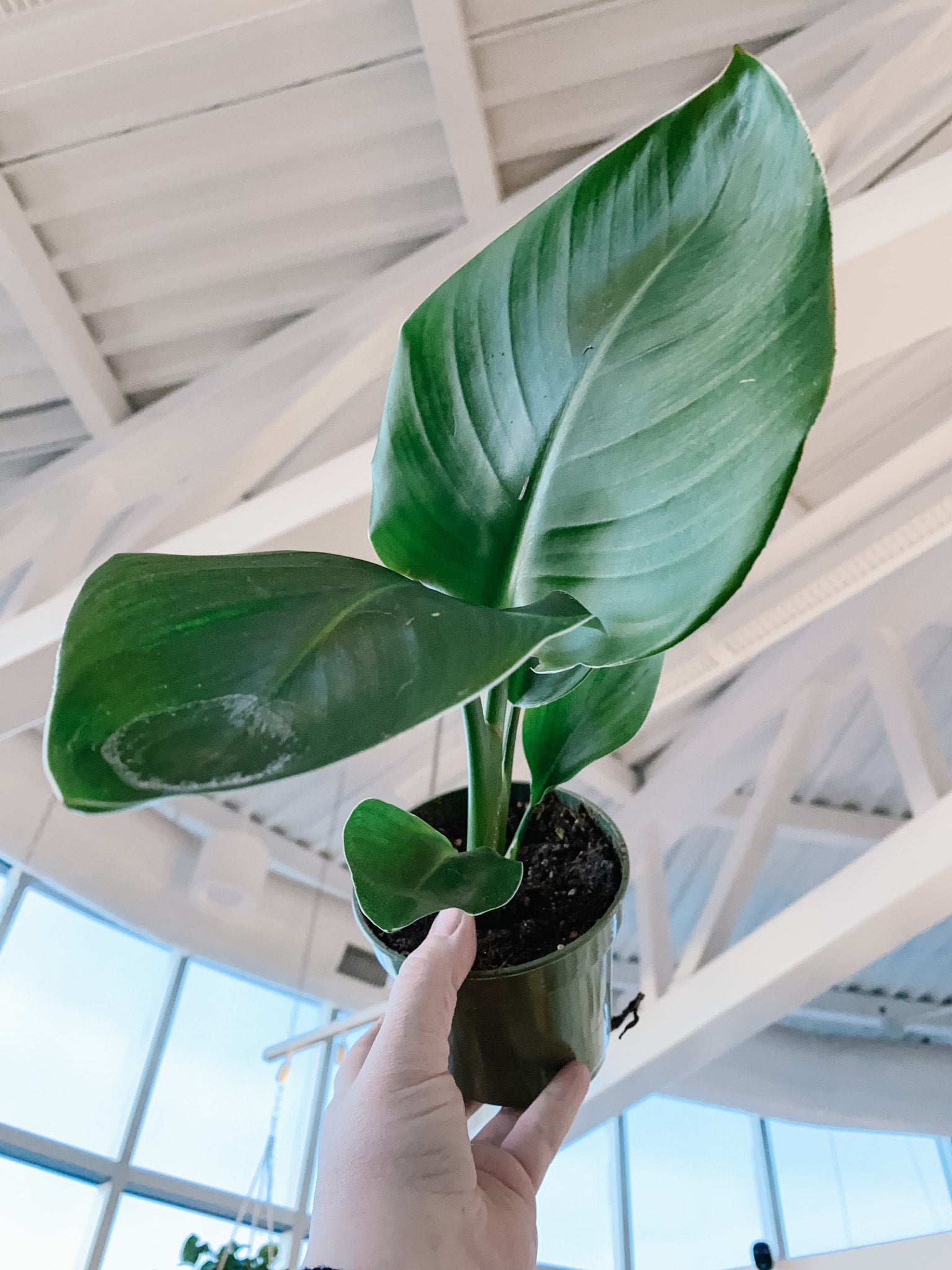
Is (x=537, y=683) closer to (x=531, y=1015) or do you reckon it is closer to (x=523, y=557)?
(x=523, y=557)

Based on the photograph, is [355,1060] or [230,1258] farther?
[230,1258]

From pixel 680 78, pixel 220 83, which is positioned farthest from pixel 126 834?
pixel 680 78

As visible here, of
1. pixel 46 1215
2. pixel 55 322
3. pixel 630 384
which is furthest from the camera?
pixel 46 1215

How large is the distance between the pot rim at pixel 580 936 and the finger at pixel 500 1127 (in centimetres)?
23

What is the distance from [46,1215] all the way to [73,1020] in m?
0.80

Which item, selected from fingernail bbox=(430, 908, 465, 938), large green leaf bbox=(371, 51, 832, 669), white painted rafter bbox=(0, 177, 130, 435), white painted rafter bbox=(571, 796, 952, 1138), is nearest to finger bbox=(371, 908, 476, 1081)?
fingernail bbox=(430, 908, 465, 938)

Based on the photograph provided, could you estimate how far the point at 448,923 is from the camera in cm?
64

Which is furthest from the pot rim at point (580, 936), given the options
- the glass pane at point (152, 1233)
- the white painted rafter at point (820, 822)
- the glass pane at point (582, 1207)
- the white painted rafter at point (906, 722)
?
the glass pane at point (582, 1207)

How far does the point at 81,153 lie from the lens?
2.53 metres

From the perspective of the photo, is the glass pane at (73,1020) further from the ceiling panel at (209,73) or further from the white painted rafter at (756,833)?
the ceiling panel at (209,73)

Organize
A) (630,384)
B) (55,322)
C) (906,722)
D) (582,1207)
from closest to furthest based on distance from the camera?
(630,384)
(55,322)
(906,722)
(582,1207)

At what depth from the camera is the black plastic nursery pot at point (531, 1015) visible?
2.08ft

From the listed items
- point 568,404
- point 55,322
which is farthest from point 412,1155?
point 55,322

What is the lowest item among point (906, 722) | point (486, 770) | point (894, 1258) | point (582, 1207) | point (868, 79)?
point (486, 770)
